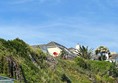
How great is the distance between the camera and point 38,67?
40688 millimetres

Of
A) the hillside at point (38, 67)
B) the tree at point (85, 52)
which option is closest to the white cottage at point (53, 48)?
the tree at point (85, 52)

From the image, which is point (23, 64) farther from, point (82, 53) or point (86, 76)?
point (82, 53)

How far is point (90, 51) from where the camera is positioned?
278 ft

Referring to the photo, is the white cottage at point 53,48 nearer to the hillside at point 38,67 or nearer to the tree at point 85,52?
the tree at point 85,52

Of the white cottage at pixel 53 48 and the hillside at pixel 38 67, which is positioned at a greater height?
the white cottage at pixel 53 48

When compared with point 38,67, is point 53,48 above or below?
above

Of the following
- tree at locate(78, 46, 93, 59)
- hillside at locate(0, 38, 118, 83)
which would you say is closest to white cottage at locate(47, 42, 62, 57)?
tree at locate(78, 46, 93, 59)

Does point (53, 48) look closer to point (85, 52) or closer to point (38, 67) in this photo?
point (85, 52)

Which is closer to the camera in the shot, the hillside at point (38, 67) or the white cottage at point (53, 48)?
the hillside at point (38, 67)

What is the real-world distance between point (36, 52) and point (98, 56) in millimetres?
59434

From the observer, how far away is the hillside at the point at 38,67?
1310 inches

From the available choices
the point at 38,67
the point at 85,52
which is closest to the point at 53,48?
the point at 85,52

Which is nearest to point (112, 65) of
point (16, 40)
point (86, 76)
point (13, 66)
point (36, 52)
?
point (86, 76)

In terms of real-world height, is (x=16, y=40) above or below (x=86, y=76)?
above
